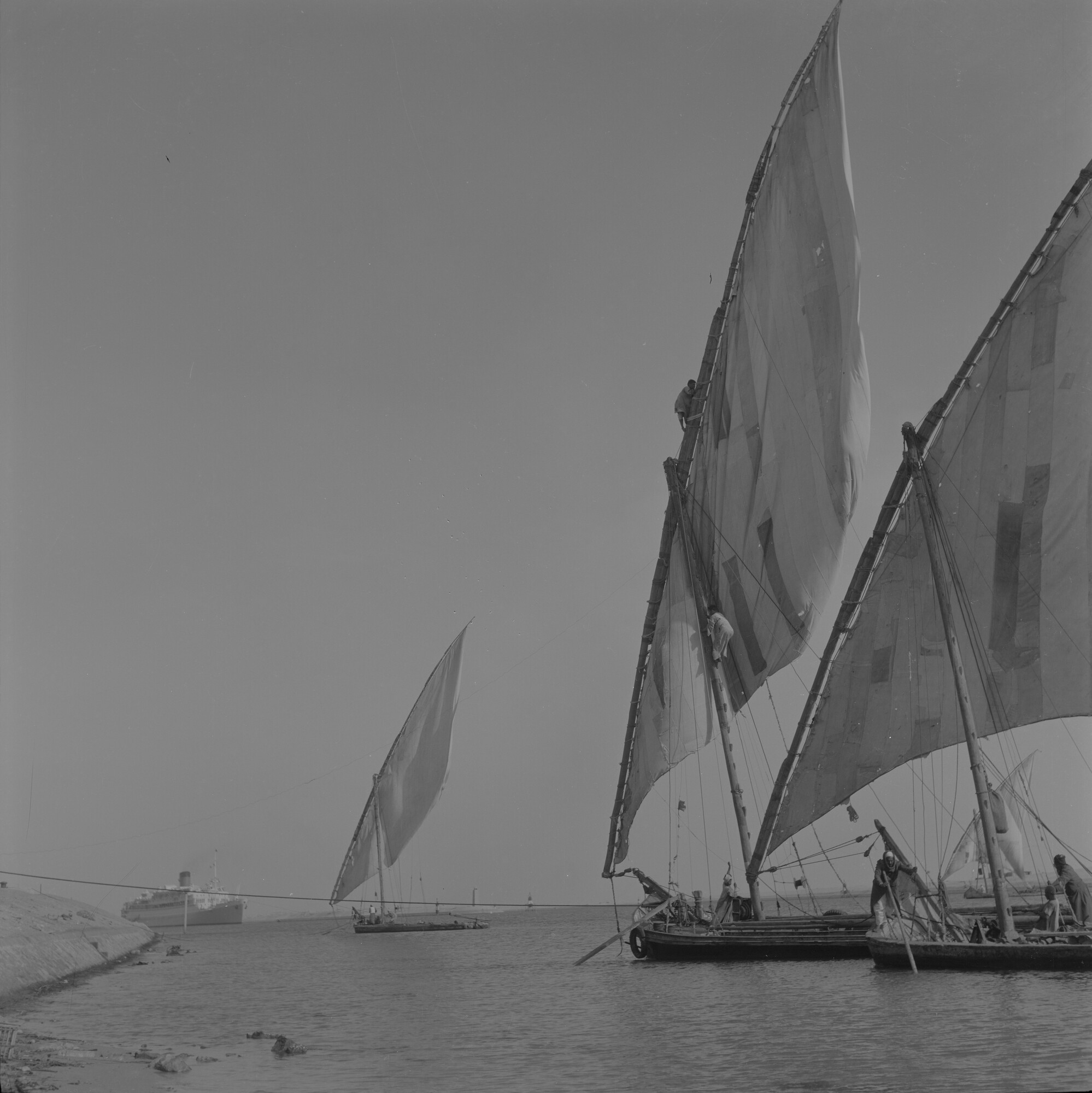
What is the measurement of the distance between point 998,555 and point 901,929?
362 inches

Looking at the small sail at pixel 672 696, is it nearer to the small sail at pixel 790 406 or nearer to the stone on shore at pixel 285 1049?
the small sail at pixel 790 406

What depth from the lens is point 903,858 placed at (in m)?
29.4

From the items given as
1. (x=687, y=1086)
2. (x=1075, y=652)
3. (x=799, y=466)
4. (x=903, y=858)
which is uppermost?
(x=799, y=466)

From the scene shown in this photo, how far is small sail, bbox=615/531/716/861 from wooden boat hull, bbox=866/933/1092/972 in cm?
1254

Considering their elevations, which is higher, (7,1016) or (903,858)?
(903,858)

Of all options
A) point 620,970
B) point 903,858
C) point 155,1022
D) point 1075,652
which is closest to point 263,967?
point 620,970

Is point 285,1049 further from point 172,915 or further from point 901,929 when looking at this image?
point 172,915

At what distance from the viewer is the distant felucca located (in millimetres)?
74938

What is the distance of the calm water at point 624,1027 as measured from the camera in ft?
56.1

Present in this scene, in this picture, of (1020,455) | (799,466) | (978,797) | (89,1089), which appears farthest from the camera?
(799,466)

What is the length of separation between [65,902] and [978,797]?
6260 cm

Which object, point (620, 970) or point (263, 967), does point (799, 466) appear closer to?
point (620, 970)

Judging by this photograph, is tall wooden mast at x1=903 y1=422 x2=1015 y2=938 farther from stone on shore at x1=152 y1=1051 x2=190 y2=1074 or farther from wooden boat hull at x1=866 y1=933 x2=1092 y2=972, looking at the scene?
stone on shore at x1=152 y1=1051 x2=190 y2=1074

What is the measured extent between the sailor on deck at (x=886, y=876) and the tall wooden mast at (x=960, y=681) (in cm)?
202
